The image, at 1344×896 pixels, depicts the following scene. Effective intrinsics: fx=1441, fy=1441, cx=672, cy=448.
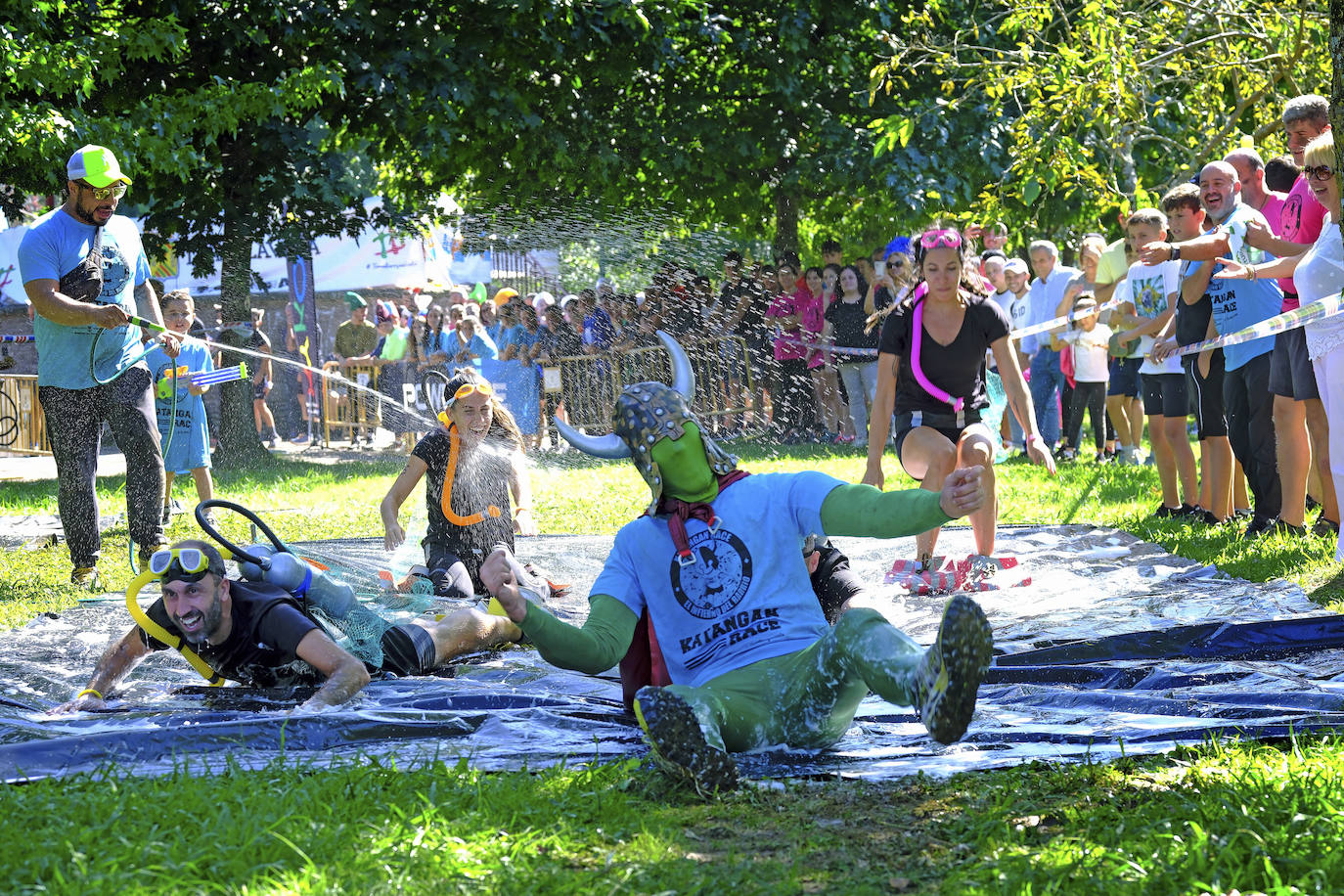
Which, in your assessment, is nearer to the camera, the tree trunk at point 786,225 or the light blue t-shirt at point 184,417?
the light blue t-shirt at point 184,417

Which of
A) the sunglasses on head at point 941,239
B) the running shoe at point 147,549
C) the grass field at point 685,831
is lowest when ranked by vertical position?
the grass field at point 685,831

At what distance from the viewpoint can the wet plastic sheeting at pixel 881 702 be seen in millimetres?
4086

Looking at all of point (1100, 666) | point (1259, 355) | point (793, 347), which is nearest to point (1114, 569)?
point (1259, 355)

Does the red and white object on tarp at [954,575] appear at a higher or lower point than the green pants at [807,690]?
lower

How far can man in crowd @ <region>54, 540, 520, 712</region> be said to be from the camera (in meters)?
4.74

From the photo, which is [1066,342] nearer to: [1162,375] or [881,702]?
[1162,375]

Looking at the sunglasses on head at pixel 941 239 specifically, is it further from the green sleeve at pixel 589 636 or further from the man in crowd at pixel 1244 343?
the green sleeve at pixel 589 636

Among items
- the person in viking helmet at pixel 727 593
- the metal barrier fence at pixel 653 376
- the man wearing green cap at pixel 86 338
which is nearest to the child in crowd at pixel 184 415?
the man wearing green cap at pixel 86 338

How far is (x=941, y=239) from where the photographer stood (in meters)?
7.32

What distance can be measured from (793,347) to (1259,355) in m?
8.69

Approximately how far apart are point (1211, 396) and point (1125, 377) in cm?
261

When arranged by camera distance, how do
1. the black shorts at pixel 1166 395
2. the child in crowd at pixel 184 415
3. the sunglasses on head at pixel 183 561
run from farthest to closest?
the child in crowd at pixel 184 415 < the black shorts at pixel 1166 395 < the sunglasses on head at pixel 183 561

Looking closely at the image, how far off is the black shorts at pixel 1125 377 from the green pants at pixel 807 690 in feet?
24.0

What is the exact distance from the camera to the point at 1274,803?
3283mm
